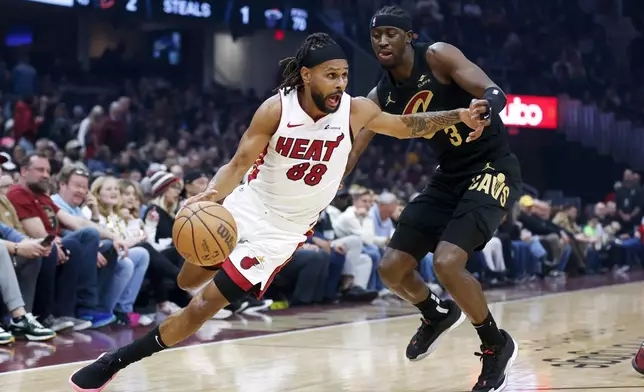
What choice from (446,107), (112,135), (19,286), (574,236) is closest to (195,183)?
(19,286)

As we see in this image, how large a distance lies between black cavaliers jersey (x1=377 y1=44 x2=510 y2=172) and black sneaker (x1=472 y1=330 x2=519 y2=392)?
924 millimetres

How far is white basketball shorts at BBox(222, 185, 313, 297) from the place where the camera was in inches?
178

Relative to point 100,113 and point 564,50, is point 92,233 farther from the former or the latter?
point 564,50

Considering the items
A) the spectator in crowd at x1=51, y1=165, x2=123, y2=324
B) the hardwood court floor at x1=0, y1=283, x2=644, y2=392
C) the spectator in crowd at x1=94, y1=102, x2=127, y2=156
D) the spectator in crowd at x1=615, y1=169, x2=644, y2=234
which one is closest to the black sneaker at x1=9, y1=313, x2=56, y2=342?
→ the spectator in crowd at x1=51, y1=165, x2=123, y2=324

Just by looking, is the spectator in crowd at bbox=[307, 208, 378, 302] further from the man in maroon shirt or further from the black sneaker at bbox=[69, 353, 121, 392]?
the black sneaker at bbox=[69, 353, 121, 392]

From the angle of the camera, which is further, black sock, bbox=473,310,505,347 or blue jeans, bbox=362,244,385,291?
blue jeans, bbox=362,244,385,291

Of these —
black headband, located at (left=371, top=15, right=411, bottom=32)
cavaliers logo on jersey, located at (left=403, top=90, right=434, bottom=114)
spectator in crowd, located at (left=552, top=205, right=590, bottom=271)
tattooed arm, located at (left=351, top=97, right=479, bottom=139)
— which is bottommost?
spectator in crowd, located at (left=552, top=205, right=590, bottom=271)

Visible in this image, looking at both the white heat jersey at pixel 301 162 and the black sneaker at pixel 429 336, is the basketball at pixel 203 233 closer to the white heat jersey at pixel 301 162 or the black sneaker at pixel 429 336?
the white heat jersey at pixel 301 162

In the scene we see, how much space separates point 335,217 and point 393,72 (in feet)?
18.0

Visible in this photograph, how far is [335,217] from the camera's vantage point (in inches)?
416

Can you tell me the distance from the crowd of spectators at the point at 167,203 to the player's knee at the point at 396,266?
271cm

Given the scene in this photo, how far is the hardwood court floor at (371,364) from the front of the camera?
503 centimetres

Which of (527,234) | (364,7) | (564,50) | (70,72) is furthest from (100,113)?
(564,50)

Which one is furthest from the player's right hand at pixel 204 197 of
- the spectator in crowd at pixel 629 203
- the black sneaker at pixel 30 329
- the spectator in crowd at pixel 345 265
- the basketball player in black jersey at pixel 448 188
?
the spectator in crowd at pixel 629 203
